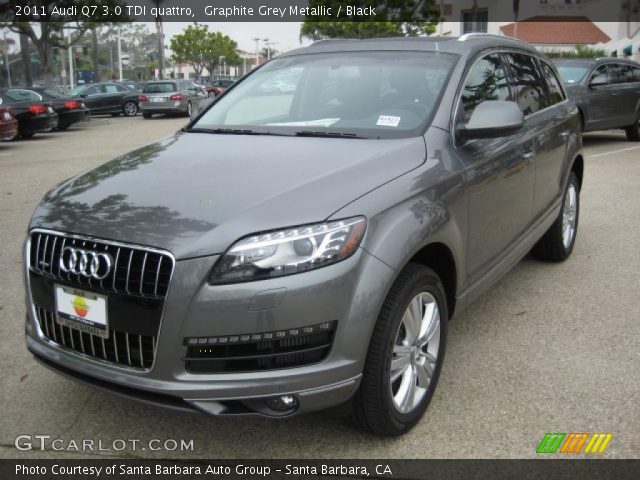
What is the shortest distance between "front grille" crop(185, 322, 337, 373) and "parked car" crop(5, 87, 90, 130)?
16452 millimetres

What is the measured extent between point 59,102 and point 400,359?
18.2 meters

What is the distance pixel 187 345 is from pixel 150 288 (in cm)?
25

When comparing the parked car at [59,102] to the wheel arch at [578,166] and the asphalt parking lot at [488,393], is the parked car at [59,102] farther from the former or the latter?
the wheel arch at [578,166]

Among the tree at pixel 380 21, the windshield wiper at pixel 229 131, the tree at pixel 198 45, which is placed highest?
the tree at pixel 198 45

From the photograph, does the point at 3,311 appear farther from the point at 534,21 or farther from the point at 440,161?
the point at 534,21

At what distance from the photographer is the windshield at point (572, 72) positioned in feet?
40.8

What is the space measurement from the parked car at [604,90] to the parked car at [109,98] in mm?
18428

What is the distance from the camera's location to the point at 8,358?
3676 mm

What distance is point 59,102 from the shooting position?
1852 centimetres

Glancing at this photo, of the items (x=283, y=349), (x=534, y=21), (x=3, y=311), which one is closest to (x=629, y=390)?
(x=283, y=349)

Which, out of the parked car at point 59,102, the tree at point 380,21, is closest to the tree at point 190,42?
the tree at point 380,21

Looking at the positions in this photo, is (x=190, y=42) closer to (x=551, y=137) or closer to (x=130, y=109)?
(x=130, y=109)

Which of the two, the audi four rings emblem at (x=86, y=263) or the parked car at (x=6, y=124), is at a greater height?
the parked car at (x=6, y=124)

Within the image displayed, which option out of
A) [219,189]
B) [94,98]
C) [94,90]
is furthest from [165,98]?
[219,189]
